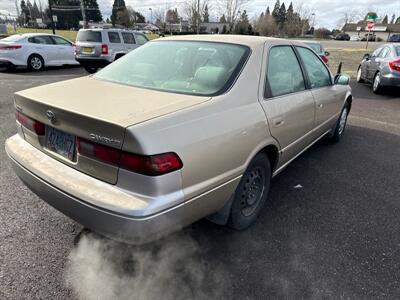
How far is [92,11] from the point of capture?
84.1 metres

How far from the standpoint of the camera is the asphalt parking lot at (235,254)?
7.03 feet

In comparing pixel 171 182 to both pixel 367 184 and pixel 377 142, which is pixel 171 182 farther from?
pixel 377 142

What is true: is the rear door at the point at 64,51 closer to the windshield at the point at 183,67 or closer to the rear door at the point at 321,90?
the windshield at the point at 183,67

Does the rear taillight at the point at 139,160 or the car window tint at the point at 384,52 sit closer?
the rear taillight at the point at 139,160

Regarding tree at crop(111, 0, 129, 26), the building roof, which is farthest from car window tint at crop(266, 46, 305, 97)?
the building roof

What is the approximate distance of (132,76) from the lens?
2.81 metres

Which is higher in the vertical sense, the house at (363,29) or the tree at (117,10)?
the tree at (117,10)

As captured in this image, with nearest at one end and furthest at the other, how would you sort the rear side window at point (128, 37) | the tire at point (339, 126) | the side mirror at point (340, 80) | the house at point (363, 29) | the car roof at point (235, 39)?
the car roof at point (235, 39)
the side mirror at point (340, 80)
the tire at point (339, 126)
the rear side window at point (128, 37)
the house at point (363, 29)

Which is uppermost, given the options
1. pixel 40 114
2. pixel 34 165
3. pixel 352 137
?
pixel 40 114

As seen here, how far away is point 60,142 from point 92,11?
9418cm

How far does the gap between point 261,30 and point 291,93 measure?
61164 millimetres

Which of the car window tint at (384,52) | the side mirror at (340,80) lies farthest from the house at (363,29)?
the side mirror at (340,80)

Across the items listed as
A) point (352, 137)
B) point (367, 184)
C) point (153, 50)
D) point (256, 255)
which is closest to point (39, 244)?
point (256, 255)

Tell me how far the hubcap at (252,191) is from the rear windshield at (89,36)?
11.2 metres
